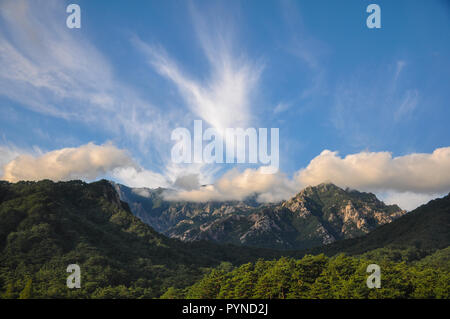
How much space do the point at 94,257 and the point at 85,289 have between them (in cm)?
3918

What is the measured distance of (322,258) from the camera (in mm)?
130000

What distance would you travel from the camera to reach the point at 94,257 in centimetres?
17662

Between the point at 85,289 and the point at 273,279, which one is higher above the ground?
the point at 273,279

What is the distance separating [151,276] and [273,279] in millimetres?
107030

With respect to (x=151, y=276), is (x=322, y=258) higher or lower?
higher
